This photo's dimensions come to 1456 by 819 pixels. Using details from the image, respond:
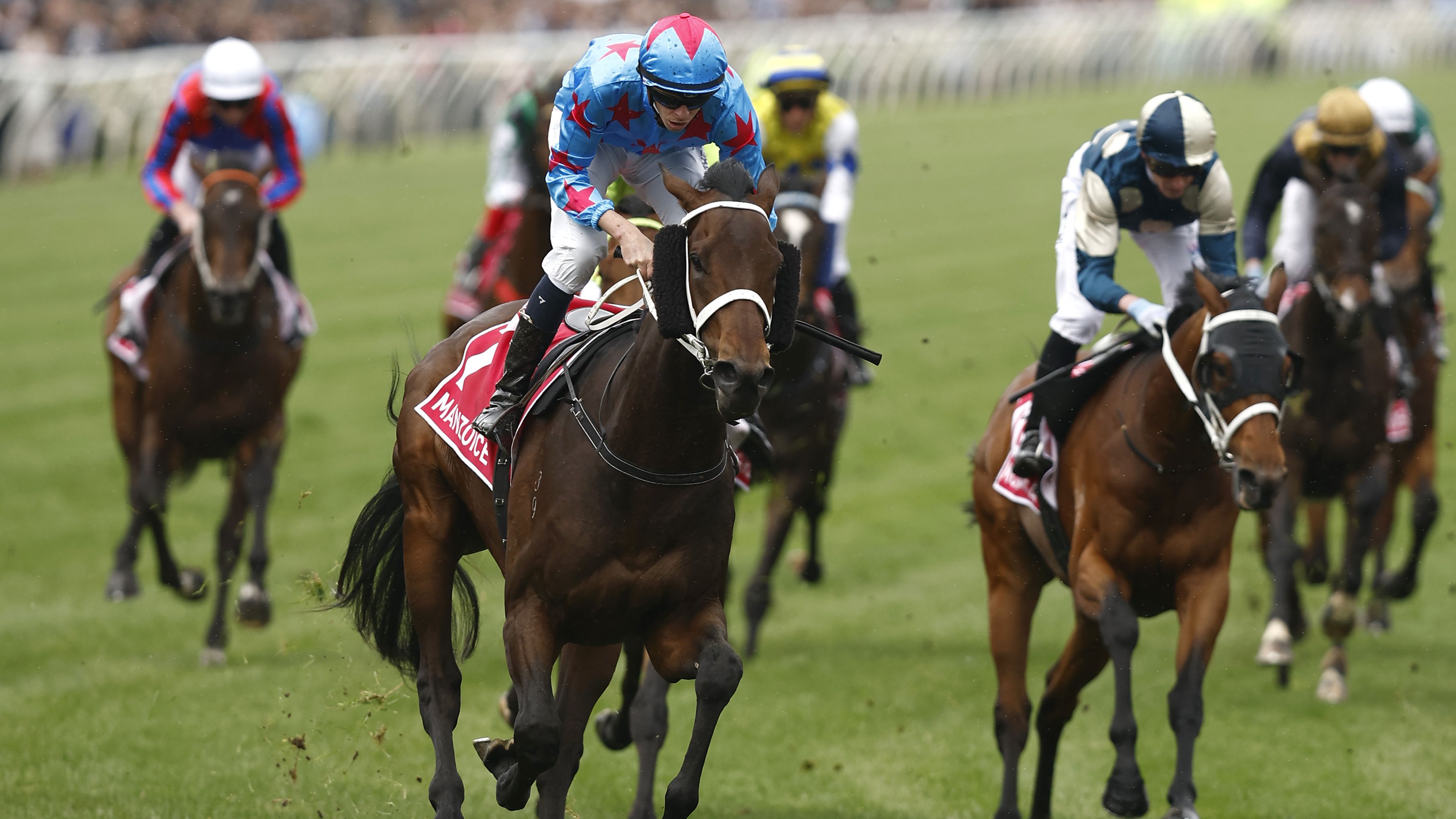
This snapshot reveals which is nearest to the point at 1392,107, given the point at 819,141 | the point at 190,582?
the point at 819,141

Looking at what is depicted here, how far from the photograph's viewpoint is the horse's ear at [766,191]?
11.8ft

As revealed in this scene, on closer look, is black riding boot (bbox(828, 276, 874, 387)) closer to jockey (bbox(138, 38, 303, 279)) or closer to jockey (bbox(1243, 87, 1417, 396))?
jockey (bbox(1243, 87, 1417, 396))

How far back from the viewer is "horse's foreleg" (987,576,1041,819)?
519 centimetres

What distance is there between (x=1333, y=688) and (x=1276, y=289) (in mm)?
2590

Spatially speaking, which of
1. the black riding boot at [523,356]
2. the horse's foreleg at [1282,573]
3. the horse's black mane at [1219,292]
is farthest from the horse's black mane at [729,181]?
the horse's foreleg at [1282,573]

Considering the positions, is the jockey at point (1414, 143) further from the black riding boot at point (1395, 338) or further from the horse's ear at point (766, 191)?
the horse's ear at point (766, 191)

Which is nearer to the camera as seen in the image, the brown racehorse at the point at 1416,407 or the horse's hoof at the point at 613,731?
the horse's hoof at the point at 613,731

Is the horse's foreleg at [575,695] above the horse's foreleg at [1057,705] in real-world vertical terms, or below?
above

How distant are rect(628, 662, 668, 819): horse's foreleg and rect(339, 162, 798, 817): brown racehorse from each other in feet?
2.48

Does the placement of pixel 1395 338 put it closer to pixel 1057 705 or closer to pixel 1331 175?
pixel 1331 175

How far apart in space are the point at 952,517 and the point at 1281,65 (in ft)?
76.5

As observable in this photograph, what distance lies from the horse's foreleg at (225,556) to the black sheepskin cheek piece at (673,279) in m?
3.95

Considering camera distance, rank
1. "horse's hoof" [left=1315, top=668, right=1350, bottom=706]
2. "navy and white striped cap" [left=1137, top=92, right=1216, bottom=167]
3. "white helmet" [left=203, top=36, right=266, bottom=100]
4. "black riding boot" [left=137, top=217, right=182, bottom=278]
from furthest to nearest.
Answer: "black riding boot" [left=137, top=217, right=182, bottom=278] < "white helmet" [left=203, top=36, right=266, bottom=100] < "horse's hoof" [left=1315, top=668, right=1350, bottom=706] < "navy and white striped cap" [left=1137, top=92, right=1216, bottom=167]

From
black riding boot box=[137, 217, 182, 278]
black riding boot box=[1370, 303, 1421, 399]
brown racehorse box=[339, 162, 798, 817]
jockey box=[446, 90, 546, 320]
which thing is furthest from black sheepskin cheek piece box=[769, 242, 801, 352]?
jockey box=[446, 90, 546, 320]
